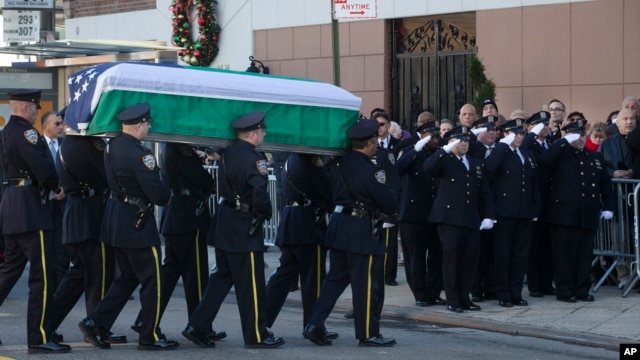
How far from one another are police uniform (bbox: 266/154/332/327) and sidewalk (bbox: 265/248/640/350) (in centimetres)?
188

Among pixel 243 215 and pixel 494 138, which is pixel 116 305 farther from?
pixel 494 138

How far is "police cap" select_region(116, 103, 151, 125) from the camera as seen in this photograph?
9.98 metres

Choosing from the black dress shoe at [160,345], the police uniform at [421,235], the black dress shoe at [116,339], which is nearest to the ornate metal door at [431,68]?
the police uniform at [421,235]

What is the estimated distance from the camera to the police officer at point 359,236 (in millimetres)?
10672

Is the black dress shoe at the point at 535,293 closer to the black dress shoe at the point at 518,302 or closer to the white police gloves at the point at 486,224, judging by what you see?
the black dress shoe at the point at 518,302

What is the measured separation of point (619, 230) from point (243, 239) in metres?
5.10

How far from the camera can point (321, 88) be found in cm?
1138

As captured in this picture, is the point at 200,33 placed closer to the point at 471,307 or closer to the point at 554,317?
the point at 471,307

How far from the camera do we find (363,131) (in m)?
10.8

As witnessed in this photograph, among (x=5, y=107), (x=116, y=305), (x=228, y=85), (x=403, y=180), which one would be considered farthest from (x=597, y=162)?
(x=5, y=107)

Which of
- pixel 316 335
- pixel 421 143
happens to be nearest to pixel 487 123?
pixel 421 143

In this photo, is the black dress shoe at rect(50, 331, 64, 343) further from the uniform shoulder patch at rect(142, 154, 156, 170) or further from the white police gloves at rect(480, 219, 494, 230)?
the white police gloves at rect(480, 219, 494, 230)

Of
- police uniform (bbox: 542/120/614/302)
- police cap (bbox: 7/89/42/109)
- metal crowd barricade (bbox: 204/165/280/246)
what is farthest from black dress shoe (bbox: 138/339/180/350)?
metal crowd barricade (bbox: 204/165/280/246)

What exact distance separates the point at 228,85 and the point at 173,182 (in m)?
1.03
